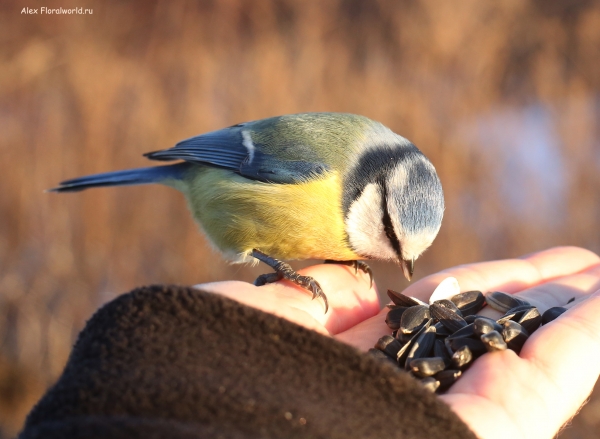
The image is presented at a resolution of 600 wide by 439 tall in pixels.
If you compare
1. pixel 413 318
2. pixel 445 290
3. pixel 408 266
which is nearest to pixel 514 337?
pixel 413 318

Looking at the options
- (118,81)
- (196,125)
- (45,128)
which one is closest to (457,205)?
(196,125)

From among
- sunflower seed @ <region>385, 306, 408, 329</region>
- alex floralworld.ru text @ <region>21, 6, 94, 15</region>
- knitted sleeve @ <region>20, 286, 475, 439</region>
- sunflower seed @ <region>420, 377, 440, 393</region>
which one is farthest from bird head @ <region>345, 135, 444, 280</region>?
alex floralworld.ru text @ <region>21, 6, 94, 15</region>

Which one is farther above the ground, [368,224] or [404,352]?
[368,224]

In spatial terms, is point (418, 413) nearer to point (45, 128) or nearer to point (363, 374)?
point (363, 374)

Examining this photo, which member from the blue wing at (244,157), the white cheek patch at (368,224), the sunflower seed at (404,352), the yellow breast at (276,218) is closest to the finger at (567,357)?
the sunflower seed at (404,352)

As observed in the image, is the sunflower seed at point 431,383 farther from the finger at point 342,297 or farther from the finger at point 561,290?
the finger at point 561,290

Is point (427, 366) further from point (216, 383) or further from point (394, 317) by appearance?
point (216, 383)
